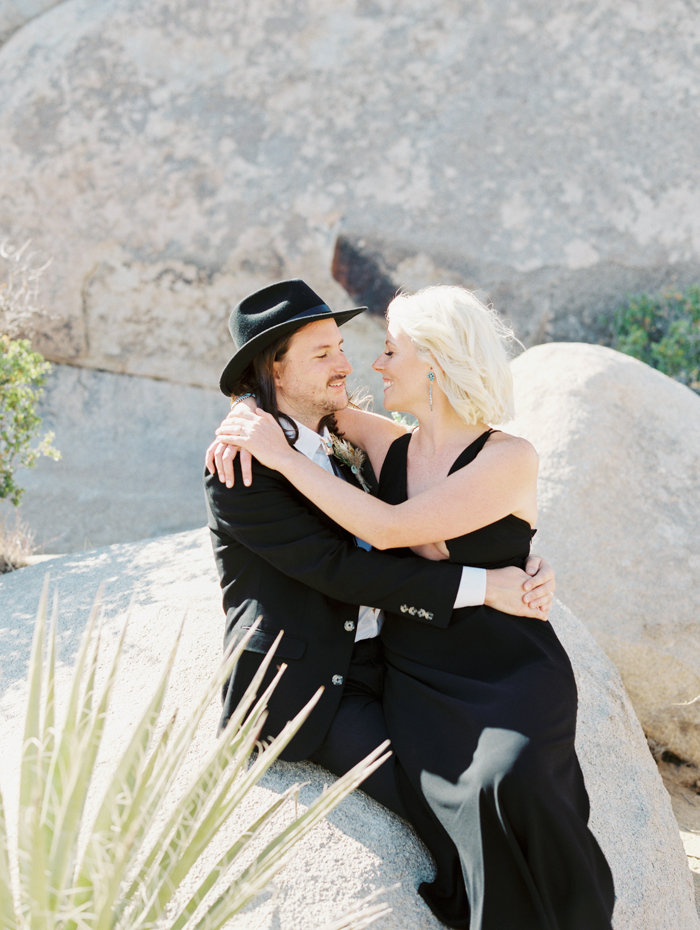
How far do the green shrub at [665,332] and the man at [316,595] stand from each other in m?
4.88

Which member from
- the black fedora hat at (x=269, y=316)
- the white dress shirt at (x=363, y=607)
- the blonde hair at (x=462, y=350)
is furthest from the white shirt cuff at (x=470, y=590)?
the black fedora hat at (x=269, y=316)

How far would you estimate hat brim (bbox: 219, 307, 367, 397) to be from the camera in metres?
2.89

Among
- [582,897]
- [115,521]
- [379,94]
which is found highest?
[379,94]

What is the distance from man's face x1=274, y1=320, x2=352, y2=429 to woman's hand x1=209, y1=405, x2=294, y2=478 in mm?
215

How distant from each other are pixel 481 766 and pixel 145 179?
754 centimetres

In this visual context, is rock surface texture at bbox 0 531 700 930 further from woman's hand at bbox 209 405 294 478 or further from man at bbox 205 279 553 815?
woman's hand at bbox 209 405 294 478

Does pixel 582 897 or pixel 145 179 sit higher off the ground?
pixel 145 179

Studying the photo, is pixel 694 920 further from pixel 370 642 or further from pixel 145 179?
pixel 145 179

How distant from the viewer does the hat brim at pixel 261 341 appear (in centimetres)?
289

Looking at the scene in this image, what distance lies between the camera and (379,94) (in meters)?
8.33

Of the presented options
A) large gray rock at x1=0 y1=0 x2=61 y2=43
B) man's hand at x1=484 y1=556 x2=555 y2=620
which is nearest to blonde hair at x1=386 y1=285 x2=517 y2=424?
man's hand at x1=484 y1=556 x2=555 y2=620

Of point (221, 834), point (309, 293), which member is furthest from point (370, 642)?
point (309, 293)

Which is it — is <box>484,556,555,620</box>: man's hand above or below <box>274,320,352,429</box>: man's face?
below

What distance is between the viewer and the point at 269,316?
2.96m
